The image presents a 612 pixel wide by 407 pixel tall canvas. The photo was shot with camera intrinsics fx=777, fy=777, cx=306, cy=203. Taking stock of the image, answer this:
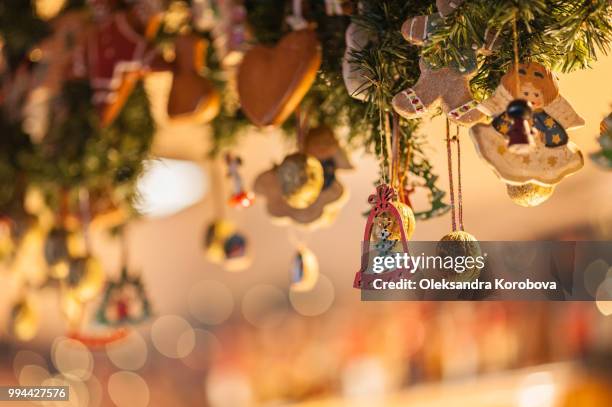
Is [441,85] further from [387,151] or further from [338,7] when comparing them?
[338,7]

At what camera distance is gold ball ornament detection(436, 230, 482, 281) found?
63 centimetres

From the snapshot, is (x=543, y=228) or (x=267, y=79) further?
(x=543, y=228)

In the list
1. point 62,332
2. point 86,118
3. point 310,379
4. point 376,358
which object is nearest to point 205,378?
point 310,379

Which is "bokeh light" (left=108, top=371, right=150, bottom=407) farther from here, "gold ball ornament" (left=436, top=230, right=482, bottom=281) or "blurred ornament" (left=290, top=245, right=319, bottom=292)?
"gold ball ornament" (left=436, top=230, right=482, bottom=281)

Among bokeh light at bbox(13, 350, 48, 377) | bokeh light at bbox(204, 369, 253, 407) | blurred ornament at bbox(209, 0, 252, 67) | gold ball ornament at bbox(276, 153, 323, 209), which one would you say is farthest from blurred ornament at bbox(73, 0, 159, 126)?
bokeh light at bbox(13, 350, 48, 377)

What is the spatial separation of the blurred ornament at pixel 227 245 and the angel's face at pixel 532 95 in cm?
69

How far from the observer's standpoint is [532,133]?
22.9 inches

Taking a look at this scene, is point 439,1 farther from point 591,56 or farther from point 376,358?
point 376,358

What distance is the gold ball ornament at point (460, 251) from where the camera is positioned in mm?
632

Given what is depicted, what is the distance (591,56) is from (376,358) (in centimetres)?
139

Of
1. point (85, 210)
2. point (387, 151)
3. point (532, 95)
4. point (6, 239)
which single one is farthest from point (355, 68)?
point (6, 239)

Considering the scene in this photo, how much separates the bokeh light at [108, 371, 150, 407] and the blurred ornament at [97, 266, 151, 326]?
1059 mm

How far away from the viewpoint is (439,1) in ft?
2.22

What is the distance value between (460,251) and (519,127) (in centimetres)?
12
